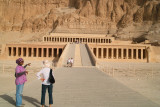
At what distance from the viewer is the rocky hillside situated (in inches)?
2835

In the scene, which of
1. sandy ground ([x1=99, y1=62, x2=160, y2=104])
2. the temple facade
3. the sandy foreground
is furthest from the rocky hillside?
the sandy foreground

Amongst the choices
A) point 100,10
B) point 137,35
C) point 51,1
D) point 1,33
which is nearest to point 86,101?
point 137,35

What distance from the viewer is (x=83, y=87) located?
9.49 metres

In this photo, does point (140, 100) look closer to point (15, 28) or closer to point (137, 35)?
point (137, 35)

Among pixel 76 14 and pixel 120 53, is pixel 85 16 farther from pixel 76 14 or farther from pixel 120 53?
pixel 120 53

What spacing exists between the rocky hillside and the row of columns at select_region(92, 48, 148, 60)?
16216 millimetres

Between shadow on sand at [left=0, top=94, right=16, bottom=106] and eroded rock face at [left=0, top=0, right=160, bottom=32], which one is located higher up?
eroded rock face at [left=0, top=0, right=160, bottom=32]

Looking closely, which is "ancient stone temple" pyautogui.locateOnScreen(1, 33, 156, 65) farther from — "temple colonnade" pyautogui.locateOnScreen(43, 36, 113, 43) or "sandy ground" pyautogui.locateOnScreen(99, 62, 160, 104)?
"sandy ground" pyautogui.locateOnScreen(99, 62, 160, 104)

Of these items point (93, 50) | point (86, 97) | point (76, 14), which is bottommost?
point (93, 50)

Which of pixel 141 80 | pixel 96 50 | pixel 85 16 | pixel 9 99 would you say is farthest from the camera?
pixel 85 16

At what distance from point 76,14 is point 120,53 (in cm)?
4169

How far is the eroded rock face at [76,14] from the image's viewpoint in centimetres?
7611

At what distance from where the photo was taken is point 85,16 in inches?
3297

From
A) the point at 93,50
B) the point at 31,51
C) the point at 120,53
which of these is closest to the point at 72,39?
the point at 93,50
